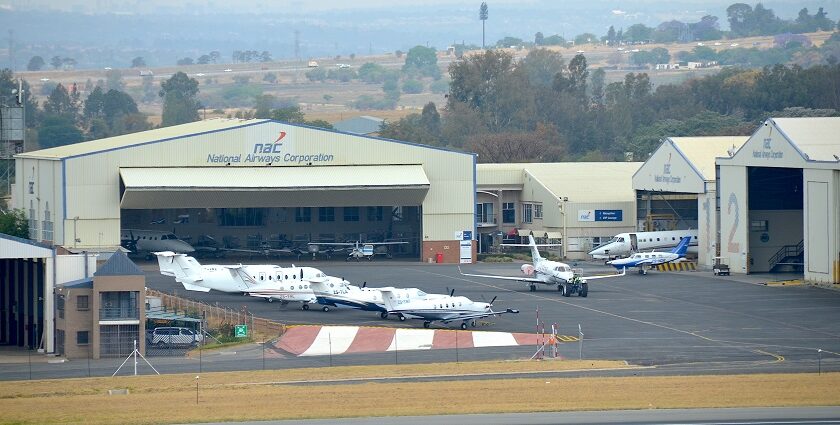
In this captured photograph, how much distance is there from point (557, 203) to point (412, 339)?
39.1 m

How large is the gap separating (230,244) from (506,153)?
42.9m

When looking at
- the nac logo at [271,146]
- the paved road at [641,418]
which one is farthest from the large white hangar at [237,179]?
the paved road at [641,418]

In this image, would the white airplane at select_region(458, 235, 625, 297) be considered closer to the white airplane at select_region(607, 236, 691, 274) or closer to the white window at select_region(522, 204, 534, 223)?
the white airplane at select_region(607, 236, 691, 274)

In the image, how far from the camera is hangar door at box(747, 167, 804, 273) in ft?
270

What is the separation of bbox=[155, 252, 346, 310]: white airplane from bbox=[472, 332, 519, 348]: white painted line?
474 inches

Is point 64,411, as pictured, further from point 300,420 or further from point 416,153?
point 416,153

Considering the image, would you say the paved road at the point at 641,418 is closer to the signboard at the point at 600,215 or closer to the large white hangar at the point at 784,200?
the large white hangar at the point at 784,200

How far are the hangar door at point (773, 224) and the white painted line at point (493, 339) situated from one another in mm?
29169

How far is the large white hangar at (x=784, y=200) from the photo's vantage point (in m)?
72.2

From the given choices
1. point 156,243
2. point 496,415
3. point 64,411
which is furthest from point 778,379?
point 156,243

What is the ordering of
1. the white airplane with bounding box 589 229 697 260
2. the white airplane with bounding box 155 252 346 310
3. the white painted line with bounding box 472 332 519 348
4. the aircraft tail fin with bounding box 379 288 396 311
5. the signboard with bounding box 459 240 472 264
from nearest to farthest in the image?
the white painted line with bounding box 472 332 519 348
the aircraft tail fin with bounding box 379 288 396 311
the white airplane with bounding box 155 252 346 310
the white airplane with bounding box 589 229 697 260
the signboard with bounding box 459 240 472 264

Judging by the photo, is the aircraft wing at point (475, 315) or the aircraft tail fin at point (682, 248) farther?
the aircraft tail fin at point (682, 248)

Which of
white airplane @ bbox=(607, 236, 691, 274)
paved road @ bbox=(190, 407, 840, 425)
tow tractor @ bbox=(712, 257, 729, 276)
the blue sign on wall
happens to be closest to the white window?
the blue sign on wall

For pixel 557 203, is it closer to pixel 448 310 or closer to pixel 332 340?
pixel 448 310
